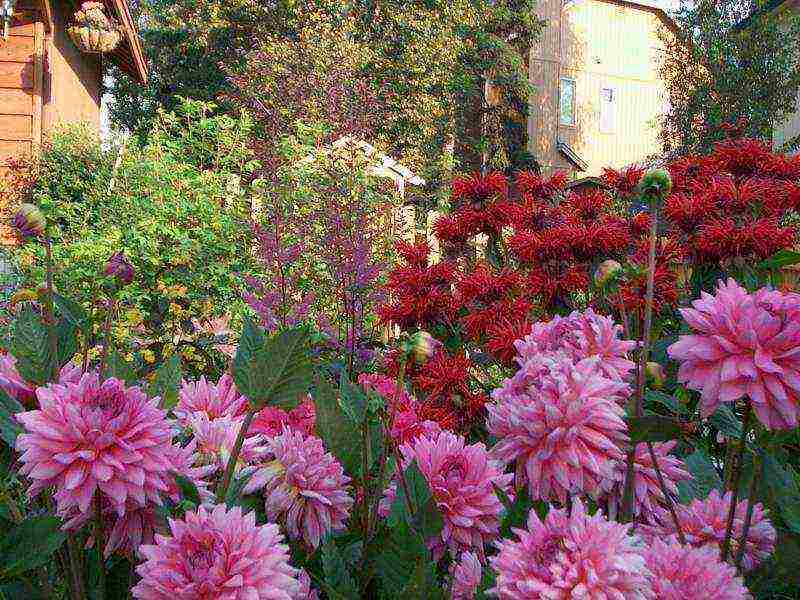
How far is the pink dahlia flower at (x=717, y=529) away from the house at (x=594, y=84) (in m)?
16.8

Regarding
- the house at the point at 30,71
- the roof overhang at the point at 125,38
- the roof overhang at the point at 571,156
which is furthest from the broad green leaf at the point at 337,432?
the roof overhang at the point at 571,156

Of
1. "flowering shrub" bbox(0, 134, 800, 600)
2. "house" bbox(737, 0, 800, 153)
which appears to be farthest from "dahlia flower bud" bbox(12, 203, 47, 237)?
"house" bbox(737, 0, 800, 153)

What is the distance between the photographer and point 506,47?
52.7 ft

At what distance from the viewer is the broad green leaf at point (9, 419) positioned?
2.45 feet

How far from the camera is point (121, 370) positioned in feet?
3.18

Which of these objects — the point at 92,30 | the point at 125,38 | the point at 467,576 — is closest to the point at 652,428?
the point at 467,576

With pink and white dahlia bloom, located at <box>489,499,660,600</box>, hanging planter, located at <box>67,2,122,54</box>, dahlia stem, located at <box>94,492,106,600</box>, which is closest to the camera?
pink and white dahlia bloom, located at <box>489,499,660,600</box>

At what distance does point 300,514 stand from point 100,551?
180mm

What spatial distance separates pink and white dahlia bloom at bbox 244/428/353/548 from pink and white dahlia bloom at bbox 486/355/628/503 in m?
0.18

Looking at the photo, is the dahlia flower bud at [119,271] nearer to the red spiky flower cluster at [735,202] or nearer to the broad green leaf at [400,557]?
the broad green leaf at [400,557]

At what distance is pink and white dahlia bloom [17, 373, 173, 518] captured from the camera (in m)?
0.61

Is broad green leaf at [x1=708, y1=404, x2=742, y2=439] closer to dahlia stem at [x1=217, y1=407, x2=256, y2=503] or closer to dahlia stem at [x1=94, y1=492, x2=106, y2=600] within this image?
dahlia stem at [x1=217, y1=407, x2=256, y2=503]

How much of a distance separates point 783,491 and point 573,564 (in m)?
0.33

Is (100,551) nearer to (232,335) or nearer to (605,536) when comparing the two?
(605,536)
